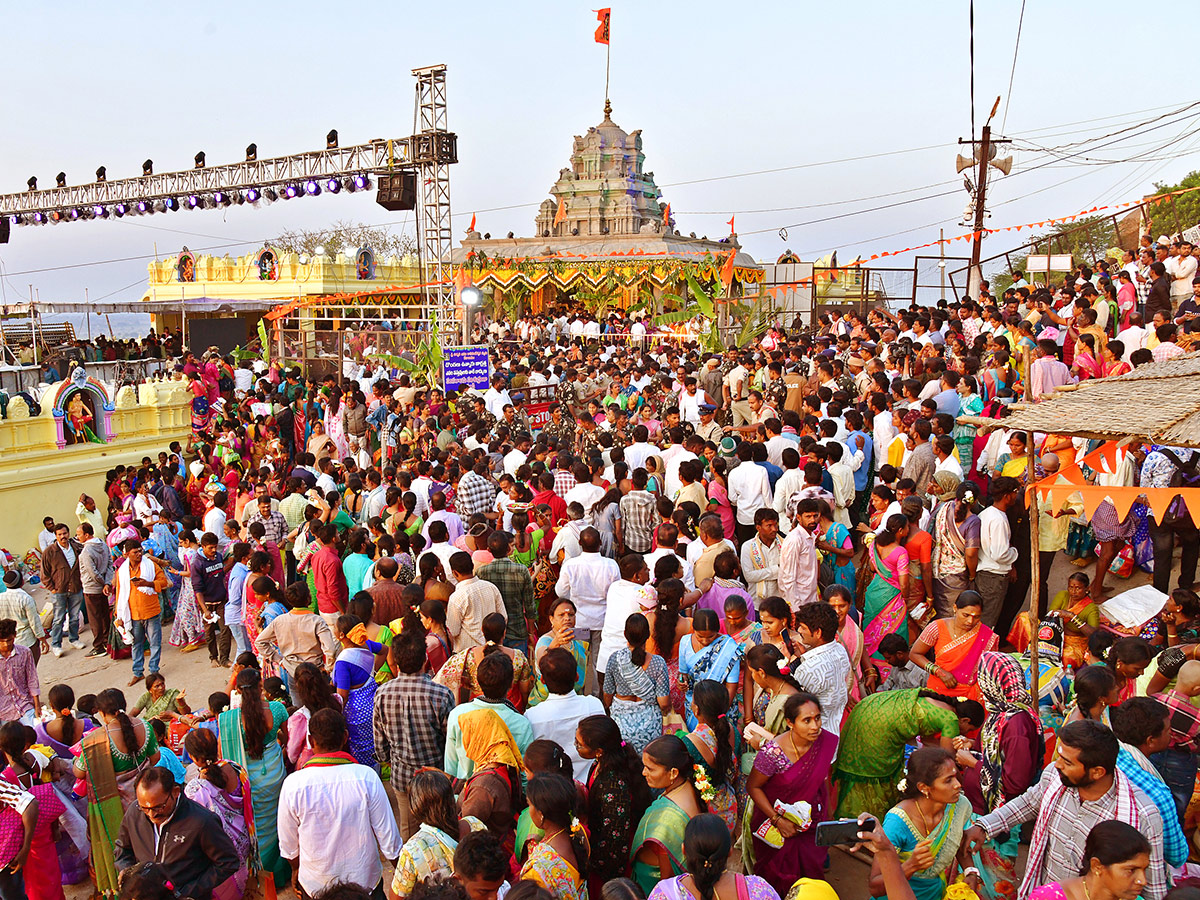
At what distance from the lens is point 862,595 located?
6367 mm

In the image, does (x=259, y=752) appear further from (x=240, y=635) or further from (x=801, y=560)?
(x=240, y=635)

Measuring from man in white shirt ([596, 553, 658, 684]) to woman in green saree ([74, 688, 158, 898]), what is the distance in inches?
95.9

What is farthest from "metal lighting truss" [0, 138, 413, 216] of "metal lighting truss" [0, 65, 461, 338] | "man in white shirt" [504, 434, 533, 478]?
"man in white shirt" [504, 434, 533, 478]

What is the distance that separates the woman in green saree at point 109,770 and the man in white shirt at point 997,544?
5032mm

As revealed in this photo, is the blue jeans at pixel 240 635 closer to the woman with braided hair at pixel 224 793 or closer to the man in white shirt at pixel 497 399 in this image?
the woman with braided hair at pixel 224 793

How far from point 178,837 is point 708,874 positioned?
2274 millimetres

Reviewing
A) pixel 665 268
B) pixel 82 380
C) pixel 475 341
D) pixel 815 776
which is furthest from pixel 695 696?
pixel 665 268

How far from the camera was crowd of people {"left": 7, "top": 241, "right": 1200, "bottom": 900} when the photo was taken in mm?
3309

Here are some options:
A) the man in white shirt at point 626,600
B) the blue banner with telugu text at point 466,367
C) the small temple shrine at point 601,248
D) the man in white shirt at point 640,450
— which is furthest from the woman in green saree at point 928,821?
the small temple shrine at point 601,248

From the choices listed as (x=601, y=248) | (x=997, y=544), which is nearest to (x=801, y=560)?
(x=997, y=544)

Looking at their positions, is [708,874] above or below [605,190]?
below

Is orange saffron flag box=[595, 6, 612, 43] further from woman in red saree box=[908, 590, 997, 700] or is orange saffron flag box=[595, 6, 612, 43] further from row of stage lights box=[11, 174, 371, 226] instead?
woman in red saree box=[908, 590, 997, 700]

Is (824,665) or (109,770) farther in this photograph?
(109,770)

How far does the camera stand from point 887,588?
5.54 meters
